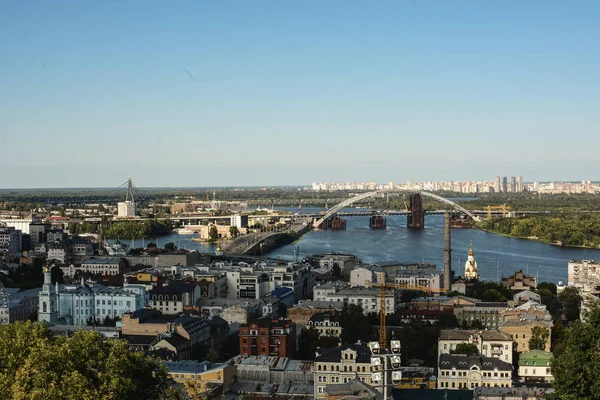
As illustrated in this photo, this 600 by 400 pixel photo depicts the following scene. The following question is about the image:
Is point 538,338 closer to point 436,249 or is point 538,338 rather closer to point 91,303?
point 91,303

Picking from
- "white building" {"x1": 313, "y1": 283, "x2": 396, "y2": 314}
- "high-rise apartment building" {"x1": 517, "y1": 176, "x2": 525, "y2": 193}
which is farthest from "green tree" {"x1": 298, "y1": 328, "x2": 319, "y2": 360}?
"high-rise apartment building" {"x1": 517, "y1": 176, "x2": 525, "y2": 193}

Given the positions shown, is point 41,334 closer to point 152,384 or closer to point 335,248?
point 152,384

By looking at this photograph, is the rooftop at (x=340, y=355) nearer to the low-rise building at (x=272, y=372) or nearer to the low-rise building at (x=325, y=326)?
the low-rise building at (x=272, y=372)

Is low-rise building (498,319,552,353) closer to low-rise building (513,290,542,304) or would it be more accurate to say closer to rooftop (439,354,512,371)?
rooftop (439,354,512,371)

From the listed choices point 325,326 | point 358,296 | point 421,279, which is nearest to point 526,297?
point 358,296

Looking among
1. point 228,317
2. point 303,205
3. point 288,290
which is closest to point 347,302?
point 288,290
